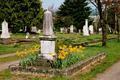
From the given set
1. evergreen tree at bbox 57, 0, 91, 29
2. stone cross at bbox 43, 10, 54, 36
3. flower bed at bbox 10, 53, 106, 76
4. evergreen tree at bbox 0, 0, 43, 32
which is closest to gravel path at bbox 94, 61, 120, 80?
flower bed at bbox 10, 53, 106, 76

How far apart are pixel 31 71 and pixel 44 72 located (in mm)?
536

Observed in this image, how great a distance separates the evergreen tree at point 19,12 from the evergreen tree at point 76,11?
1467cm

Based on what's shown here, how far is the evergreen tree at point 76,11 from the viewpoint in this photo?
71188mm

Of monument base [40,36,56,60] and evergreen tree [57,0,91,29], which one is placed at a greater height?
evergreen tree [57,0,91,29]

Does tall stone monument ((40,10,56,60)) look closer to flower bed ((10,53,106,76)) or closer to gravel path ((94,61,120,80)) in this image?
flower bed ((10,53,106,76))

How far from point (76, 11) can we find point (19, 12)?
716 inches

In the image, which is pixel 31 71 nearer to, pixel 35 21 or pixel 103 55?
pixel 103 55

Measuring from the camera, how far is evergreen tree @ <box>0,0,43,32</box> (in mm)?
55031

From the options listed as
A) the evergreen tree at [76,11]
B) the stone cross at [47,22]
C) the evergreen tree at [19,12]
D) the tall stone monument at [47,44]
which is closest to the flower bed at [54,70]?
the tall stone monument at [47,44]

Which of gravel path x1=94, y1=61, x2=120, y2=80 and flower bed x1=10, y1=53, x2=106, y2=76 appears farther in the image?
gravel path x1=94, y1=61, x2=120, y2=80

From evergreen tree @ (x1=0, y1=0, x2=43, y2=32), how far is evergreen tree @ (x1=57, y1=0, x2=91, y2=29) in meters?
14.7

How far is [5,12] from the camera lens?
55.0m

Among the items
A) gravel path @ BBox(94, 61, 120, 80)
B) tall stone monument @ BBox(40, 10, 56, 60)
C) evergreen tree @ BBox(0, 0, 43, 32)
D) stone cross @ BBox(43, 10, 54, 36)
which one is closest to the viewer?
gravel path @ BBox(94, 61, 120, 80)

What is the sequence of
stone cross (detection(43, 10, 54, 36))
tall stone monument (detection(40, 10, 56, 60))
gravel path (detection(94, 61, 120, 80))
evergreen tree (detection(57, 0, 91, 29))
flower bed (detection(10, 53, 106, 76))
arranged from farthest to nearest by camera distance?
1. evergreen tree (detection(57, 0, 91, 29))
2. stone cross (detection(43, 10, 54, 36))
3. tall stone monument (detection(40, 10, 56, 60))
4. gravel path (detection(94, 61, 120, 80))
5. flower bed (detection(10, 53, 106, 76))
